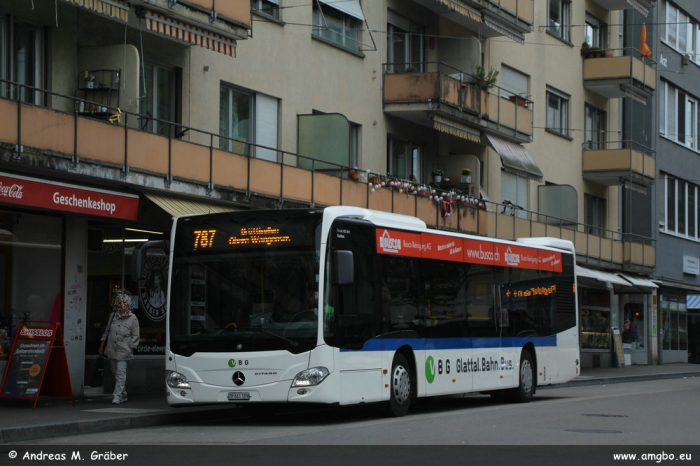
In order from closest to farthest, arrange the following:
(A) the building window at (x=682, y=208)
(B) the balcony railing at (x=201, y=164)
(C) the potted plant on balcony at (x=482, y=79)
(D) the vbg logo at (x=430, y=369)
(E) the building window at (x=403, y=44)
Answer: (B) the balcony railing at (x=201, y=164) → (D) the vbg logo at (x=430, y=369) → (E) the building window at (x=403, y=44) → (C) the potted plant on balcony at (x=482, y=79) → (A) the building window at (x=682, y=208)

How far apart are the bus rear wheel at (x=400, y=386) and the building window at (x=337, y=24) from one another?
1127 centimetres

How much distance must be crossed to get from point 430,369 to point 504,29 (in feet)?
56.6

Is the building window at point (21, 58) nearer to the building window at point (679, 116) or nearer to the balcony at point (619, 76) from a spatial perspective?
the balcony at point (619, 76)

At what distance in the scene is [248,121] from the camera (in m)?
23.2

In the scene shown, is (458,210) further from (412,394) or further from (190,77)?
(412,394)

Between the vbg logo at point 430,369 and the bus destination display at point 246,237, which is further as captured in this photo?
the vbg logo at point 430,369

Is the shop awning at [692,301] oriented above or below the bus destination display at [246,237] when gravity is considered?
below

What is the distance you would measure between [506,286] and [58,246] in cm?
809

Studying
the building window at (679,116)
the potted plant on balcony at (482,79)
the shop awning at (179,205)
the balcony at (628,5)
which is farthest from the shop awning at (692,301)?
the shop awning at (179,205)

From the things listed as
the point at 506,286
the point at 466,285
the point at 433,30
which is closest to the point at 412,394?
the point at 466,285

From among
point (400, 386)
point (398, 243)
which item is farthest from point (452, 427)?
point (398, 243)

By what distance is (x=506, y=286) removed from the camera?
19.8 meters

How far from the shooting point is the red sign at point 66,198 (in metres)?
15.2

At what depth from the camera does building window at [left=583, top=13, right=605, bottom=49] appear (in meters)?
41.3
